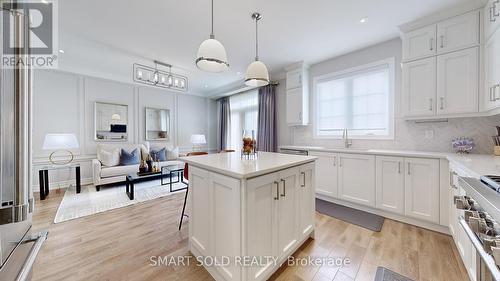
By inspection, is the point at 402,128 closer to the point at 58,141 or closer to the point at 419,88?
the point at 419,88

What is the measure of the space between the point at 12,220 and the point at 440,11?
12.6 feet

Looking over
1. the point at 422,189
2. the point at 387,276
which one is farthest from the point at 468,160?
the point at 387,276

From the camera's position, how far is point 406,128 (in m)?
2.74

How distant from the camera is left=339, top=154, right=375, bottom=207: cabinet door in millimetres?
2642

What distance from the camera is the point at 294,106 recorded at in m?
3.83

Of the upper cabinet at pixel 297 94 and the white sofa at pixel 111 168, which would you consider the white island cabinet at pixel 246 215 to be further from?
the white sofa at pixel 111 168

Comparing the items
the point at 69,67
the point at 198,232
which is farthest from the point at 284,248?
the point at 69,67

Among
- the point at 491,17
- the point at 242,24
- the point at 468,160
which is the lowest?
the point at 468,160

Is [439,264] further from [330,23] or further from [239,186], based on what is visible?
[330,23]

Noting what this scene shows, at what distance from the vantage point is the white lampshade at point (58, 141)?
321 cm

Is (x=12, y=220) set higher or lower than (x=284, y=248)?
higher

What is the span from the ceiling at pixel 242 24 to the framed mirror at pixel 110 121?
1651 millimetres

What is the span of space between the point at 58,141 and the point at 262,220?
4.08m

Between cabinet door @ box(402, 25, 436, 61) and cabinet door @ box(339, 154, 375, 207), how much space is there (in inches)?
57.2
